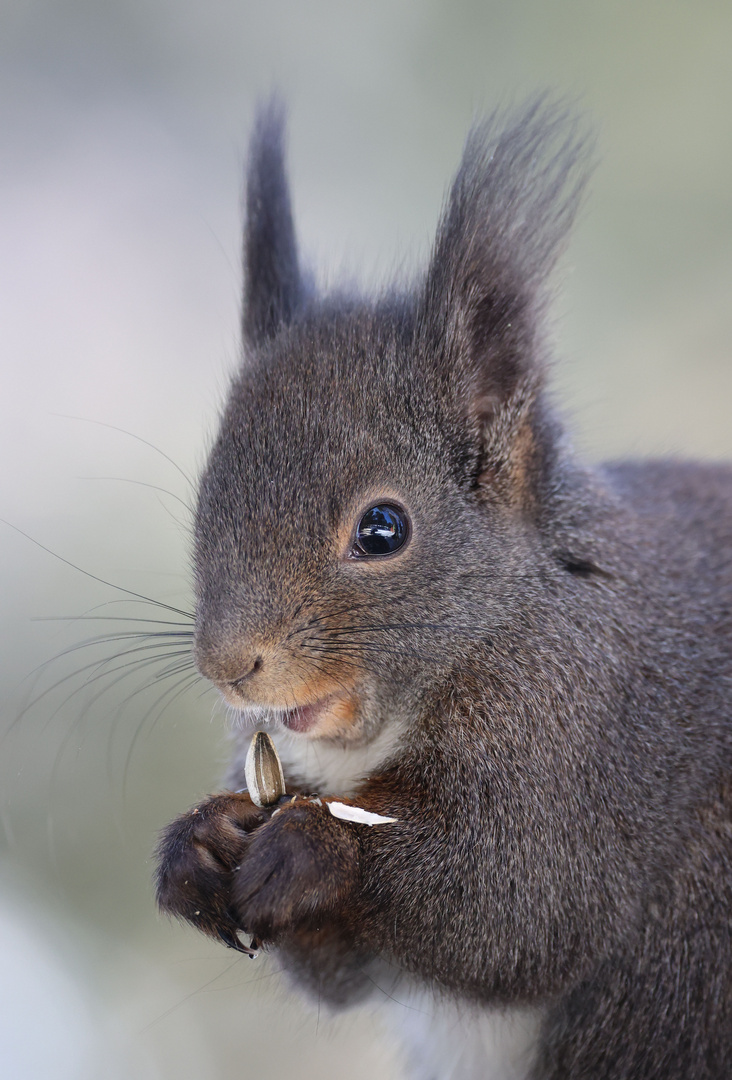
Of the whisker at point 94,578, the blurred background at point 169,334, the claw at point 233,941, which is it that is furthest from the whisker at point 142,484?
the claw at point 233,941

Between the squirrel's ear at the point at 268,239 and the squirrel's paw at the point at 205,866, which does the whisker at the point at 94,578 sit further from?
the squirrel's ear at the point at 268,239

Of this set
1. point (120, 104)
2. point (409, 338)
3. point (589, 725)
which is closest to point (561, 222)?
point (409, 338)

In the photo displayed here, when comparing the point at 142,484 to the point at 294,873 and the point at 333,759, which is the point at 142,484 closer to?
the point at 333,759

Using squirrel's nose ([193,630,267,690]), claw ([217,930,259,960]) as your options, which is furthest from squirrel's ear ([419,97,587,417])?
claw ([217,930,259,960])

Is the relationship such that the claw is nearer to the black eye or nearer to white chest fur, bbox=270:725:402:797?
white chest fur, bbox=270:725:402:797

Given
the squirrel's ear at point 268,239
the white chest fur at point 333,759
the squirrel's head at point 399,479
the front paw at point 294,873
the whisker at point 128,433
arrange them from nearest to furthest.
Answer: the front paw at point 294,873
the squirrel's head at point 399,479
the white chest fur at point 333,759
the squirrel's ear at point 268,239
the whisker at point 128,433

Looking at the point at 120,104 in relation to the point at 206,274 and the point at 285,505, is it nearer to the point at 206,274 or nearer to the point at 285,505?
the point at 206,274
